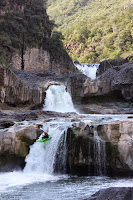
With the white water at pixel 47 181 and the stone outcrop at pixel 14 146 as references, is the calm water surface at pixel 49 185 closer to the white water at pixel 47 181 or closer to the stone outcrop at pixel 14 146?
the white water at pixel 47 181

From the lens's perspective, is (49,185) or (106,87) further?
(106,87)

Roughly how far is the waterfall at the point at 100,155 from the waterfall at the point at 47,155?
1704 millimetres

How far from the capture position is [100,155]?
10.6m

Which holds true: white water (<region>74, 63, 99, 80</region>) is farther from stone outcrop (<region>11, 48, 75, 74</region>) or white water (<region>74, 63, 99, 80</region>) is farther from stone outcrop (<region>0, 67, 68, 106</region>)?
stone outcrop (<region>0, 67, 68, 106</region>)

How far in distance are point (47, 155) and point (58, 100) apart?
12725 millimetres

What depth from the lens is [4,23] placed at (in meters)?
32.7

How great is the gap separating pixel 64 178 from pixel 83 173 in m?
1.15

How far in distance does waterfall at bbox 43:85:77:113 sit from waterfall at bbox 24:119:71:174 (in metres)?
10.9

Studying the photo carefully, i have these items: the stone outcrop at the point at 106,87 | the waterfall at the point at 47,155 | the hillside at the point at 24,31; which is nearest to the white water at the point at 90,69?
the hillside at the point at 24,31

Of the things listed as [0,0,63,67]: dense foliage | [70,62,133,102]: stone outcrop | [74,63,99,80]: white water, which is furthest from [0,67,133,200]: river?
[74,63,99,80]: white water

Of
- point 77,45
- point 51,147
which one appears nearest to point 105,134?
point 51,147

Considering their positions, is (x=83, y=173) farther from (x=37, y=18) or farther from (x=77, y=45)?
(x=77, y=45)

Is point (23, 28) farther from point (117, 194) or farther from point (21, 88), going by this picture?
point (117, 194)

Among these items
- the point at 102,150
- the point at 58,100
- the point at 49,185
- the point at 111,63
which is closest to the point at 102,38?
the point at 111,63
